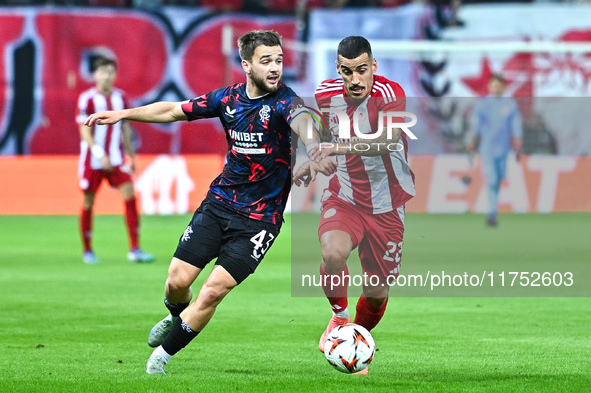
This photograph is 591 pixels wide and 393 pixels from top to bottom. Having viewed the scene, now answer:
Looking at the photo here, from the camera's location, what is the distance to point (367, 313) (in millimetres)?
6516

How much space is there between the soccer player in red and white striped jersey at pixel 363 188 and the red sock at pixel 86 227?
5.73 metres

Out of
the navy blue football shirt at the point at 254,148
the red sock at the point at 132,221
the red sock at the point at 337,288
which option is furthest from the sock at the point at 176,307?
the red sock at the point at 132,221

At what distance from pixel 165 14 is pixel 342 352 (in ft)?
63.4

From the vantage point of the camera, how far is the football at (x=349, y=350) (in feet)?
18.3

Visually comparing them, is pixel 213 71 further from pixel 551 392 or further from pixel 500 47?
pixel 551 392

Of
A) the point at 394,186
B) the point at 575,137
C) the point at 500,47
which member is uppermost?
the point at 394,186

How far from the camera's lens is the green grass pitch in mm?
5633

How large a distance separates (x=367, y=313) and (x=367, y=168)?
0.95m

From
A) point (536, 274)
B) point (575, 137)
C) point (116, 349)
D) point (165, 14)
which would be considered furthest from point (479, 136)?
point (116, 349)

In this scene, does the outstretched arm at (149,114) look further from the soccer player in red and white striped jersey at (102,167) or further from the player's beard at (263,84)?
the soccer player in red and white striped jersey at (102,167)

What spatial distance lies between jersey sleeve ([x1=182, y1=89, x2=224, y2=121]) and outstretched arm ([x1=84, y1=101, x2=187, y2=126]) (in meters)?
0.04

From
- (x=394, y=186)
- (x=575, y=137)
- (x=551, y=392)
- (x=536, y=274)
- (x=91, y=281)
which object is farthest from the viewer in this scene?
(x=575, y=137)

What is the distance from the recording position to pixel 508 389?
17.7 feet

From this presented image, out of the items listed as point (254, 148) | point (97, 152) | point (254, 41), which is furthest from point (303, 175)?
point (97, 152)
